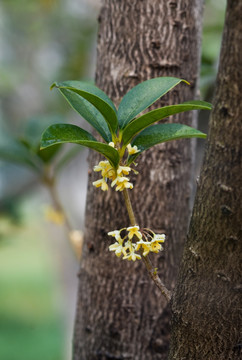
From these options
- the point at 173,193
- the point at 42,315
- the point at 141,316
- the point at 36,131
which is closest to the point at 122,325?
the point at 141,316

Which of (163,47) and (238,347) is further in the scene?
(163,47)

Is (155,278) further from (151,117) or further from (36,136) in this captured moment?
(36,136)

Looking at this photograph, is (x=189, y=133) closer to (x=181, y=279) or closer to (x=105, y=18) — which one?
(x=181, y=279)

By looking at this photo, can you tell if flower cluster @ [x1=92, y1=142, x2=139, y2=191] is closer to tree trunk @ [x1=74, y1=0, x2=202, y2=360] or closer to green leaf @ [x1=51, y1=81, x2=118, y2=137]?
green leaf @ [x1=51, y1=81, x2=118, y2=137]

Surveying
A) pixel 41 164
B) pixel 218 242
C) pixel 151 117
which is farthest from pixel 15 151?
pixel 218 242

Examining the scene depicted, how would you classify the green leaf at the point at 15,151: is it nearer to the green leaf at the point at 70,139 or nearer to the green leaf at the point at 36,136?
the green leaf at the point at 36,136

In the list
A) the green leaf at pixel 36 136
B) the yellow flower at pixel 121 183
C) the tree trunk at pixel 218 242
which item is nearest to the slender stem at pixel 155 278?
the tree trunk at pixel 218 242
